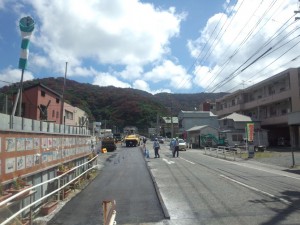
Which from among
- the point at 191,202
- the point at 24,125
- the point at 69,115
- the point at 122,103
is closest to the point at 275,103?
the point at 69,115

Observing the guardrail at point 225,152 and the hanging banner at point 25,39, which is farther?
the guardrail at point 225,152

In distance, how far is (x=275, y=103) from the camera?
2383 inches

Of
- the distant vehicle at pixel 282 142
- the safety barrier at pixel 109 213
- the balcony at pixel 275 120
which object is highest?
the balcony at pixel 275 120

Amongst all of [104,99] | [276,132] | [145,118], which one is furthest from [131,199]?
[145,118]

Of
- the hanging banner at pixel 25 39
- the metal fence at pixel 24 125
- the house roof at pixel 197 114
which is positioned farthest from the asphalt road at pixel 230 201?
the house roof at pixel 197 114

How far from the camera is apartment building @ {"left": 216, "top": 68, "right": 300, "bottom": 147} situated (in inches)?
2074

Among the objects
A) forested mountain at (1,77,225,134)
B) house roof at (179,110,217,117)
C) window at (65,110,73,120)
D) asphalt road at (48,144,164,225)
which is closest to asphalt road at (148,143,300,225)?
asphalt road at (48,144,164,225)

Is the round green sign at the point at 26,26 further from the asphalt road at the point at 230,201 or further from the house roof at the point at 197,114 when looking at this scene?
the house roof at the point at 197,114

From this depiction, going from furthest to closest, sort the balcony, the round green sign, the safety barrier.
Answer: the balcony < the round green sign < the safety barrier

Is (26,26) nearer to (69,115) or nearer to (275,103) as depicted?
(275,103)

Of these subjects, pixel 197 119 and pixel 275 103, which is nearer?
pixel 275 103

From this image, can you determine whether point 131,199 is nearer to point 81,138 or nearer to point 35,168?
point 35,168

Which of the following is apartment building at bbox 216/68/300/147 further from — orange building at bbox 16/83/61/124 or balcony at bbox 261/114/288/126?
orange building at bbox 16/83/61/124

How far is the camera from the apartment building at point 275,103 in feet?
173
